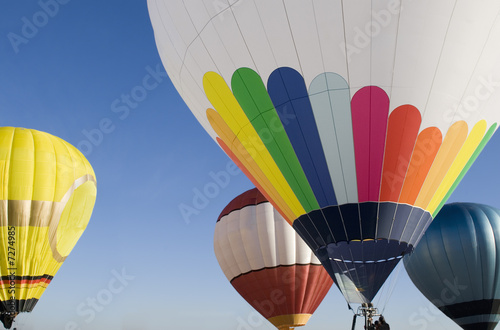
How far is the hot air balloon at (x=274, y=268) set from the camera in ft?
46.5

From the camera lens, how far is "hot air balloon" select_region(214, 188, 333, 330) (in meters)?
14.2

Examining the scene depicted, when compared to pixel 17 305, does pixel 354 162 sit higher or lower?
higher

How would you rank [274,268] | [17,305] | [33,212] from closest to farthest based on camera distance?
1. [17,305]
2. [33,212]
3. [274,268]

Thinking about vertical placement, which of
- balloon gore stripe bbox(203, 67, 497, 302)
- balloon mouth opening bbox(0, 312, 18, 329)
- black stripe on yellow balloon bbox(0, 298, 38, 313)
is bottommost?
balloon mouth opening bbox(0, 312, 18, 329)

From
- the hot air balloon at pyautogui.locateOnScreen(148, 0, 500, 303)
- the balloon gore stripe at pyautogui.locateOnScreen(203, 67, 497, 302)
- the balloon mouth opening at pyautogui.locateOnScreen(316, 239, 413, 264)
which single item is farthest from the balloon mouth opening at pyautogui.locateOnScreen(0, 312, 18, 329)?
the balloon mouth opening at pyautogui.locateOnScreen(316, 239, 413, 264)

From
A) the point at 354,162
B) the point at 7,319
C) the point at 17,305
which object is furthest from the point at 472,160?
the point at 7,319

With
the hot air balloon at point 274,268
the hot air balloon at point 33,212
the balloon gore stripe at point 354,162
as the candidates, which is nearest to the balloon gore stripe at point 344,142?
the balloon gore stripe at point 354,162

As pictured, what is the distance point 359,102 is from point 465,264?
959cm

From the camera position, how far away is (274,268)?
14125 mm

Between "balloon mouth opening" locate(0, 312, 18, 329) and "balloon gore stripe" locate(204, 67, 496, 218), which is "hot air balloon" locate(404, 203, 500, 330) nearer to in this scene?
"balloon gore stripe" locate(204, 67, 496, 218)

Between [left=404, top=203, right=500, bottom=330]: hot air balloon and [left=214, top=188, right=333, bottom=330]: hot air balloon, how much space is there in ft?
9.62

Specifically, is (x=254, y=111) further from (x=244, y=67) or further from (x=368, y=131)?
(x=368, y=131)

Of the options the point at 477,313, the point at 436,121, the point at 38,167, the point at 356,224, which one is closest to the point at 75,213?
the point at 38,167

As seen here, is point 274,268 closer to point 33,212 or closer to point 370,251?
point 33,212
